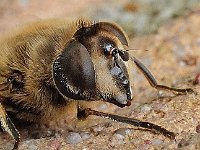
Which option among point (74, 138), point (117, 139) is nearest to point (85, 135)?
point (74, 138)

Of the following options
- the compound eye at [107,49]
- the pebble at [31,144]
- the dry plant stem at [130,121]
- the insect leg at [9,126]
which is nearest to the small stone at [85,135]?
the dry plant stem at [130,121]

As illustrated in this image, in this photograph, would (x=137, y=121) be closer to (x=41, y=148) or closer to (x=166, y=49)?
(x=41, y=148)

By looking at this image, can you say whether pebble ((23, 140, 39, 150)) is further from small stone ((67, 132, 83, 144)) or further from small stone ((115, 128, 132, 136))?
small stone ((115, 128, 132, 136))

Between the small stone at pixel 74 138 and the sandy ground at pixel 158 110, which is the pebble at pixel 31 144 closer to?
the sandy ground at pixel 158 110

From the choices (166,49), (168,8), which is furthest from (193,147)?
(168,8)

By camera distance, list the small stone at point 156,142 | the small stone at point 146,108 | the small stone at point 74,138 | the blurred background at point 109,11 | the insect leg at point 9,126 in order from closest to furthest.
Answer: the small stone at point 156,142
the insect leg at point 9,126
the small stone at point 74,138
the small stone at point 146,108
the blurred background at point 109,11

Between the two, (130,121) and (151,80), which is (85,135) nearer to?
(130,121)

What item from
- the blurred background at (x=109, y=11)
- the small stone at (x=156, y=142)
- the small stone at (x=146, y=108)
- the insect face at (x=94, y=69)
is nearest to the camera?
the insect face at (x=94, y=69)
